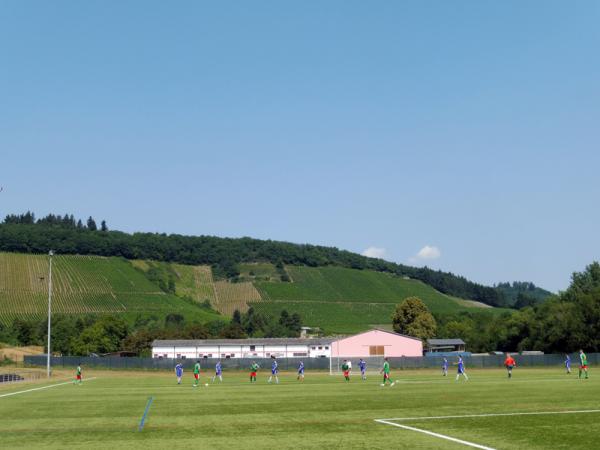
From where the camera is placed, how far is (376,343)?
374 feet

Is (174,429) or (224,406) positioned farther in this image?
(224,406)

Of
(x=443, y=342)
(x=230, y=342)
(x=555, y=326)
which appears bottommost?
(x=443, y=342)

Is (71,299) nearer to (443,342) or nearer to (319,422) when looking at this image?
(443,342)

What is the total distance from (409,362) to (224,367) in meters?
24.3

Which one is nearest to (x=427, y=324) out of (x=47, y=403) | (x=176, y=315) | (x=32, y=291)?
(x=176, y=315)

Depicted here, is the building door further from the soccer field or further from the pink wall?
the soccer field

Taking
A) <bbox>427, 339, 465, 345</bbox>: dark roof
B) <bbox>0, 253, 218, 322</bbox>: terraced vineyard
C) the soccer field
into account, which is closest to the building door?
<bbox>427, 339, 465, 345</bbox>: dark roof

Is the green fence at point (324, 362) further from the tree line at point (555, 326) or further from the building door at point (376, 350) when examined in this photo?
the building door at point (376, 350)

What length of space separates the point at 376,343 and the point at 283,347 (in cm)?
2688

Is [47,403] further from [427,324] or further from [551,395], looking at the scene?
[427,324]

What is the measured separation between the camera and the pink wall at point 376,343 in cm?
11350

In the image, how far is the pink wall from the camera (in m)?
114

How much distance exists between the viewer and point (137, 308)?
182 metres

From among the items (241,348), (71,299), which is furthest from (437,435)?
(71,299)
